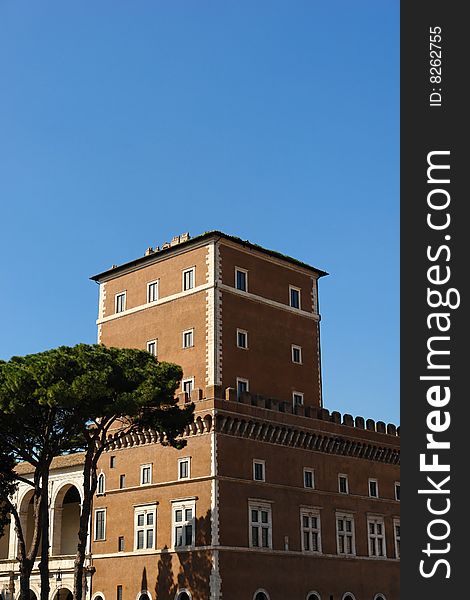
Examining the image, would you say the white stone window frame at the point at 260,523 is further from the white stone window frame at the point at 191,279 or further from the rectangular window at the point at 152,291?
the rectangular window at the point at 152,291

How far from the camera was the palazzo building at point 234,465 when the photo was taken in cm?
4344

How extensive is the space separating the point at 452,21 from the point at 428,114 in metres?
1.28

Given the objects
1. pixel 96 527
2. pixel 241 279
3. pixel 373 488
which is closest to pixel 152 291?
pixel 241 279

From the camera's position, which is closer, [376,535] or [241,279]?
[241,279]

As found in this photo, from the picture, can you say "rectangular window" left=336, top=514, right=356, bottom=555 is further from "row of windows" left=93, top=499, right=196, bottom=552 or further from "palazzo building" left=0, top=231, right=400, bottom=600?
"row of windows" left=93, top=499, right=196, bottom=552

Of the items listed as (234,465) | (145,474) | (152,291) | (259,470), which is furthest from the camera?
(152,291)

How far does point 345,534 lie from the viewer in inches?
1923

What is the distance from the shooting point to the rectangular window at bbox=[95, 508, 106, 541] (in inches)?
1905

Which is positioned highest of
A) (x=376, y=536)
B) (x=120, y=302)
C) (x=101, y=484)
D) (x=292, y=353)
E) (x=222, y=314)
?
(x=120, y=302)

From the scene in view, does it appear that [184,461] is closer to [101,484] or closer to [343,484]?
[101,484]

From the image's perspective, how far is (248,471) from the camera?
4444 cm

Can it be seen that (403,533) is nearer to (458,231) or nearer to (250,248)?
(458,231)

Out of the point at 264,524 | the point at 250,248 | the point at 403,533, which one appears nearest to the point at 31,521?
the point at 264,524

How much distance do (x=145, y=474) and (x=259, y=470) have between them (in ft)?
21.7
